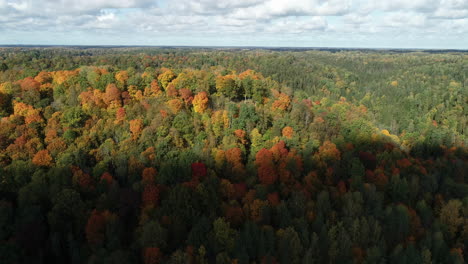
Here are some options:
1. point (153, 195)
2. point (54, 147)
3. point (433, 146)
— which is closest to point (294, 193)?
point (153, 195)

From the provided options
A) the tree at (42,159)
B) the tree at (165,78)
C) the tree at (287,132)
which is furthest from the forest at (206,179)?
the tree at (165,78)

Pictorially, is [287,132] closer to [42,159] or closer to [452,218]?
[452,218]

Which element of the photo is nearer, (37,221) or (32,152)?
(37,221)

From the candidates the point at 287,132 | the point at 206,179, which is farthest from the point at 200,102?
the point at 206,179

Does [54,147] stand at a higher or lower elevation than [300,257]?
higher

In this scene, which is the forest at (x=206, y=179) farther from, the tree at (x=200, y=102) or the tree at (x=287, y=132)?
the tree at (x=287, y=132)

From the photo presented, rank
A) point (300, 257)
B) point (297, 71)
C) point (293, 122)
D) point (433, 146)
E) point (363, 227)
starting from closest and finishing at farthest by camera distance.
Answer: point (300, 257)
point (363, 227)
point (293, 122)
point (433, 146)
point (297, 71)

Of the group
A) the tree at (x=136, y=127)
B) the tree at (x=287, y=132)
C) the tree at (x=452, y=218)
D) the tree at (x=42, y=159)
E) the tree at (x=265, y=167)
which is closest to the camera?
the tree at (x=452, y=218)

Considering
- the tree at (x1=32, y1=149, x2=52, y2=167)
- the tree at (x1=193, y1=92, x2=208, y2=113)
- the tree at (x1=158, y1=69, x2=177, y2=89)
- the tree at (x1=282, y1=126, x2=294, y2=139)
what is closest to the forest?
the tree at (x1=32, y1=149, x2=52, y2=167)

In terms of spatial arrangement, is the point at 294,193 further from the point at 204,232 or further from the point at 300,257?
the point at 204,232
